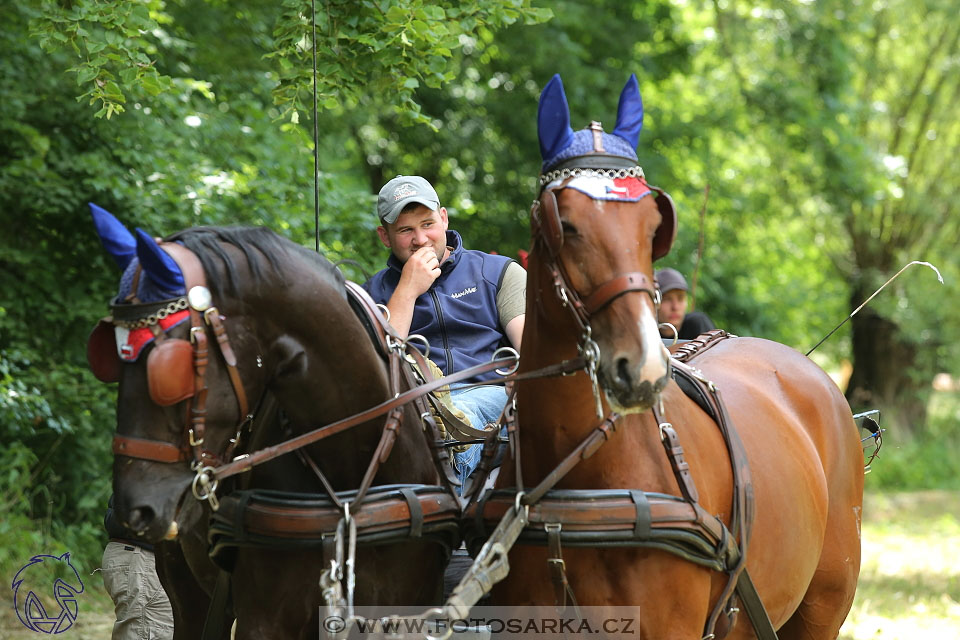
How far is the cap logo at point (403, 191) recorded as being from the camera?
12.1ft

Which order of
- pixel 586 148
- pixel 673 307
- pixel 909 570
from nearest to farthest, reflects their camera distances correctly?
Result: pixel 586 148 → pixel 673 307 → pixel 909 570

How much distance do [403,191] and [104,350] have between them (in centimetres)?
138

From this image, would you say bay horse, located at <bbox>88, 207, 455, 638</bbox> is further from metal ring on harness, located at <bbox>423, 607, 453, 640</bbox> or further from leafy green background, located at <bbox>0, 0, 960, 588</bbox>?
leafy green background, located at <bbox>0, 0, 960, 588</bbox>

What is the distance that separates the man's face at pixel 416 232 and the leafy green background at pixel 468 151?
1497mm

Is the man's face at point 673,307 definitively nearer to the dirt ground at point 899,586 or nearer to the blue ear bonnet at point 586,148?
the dirt ground at point 899,586

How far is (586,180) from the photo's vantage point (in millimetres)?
2566

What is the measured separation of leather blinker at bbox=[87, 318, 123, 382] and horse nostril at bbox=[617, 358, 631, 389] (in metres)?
1.26

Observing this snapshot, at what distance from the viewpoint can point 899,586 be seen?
8.13 metres

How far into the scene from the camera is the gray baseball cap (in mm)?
3695

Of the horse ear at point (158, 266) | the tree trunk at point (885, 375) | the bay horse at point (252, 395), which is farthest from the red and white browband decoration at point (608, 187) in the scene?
the tree trunk at point (885, 375)

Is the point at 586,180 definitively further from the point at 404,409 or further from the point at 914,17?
the point at 914,17

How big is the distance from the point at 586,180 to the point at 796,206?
14319 mm

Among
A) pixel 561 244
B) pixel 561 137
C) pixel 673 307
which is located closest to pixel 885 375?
pixel 673 307

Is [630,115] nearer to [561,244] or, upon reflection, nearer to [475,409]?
[561,244]
